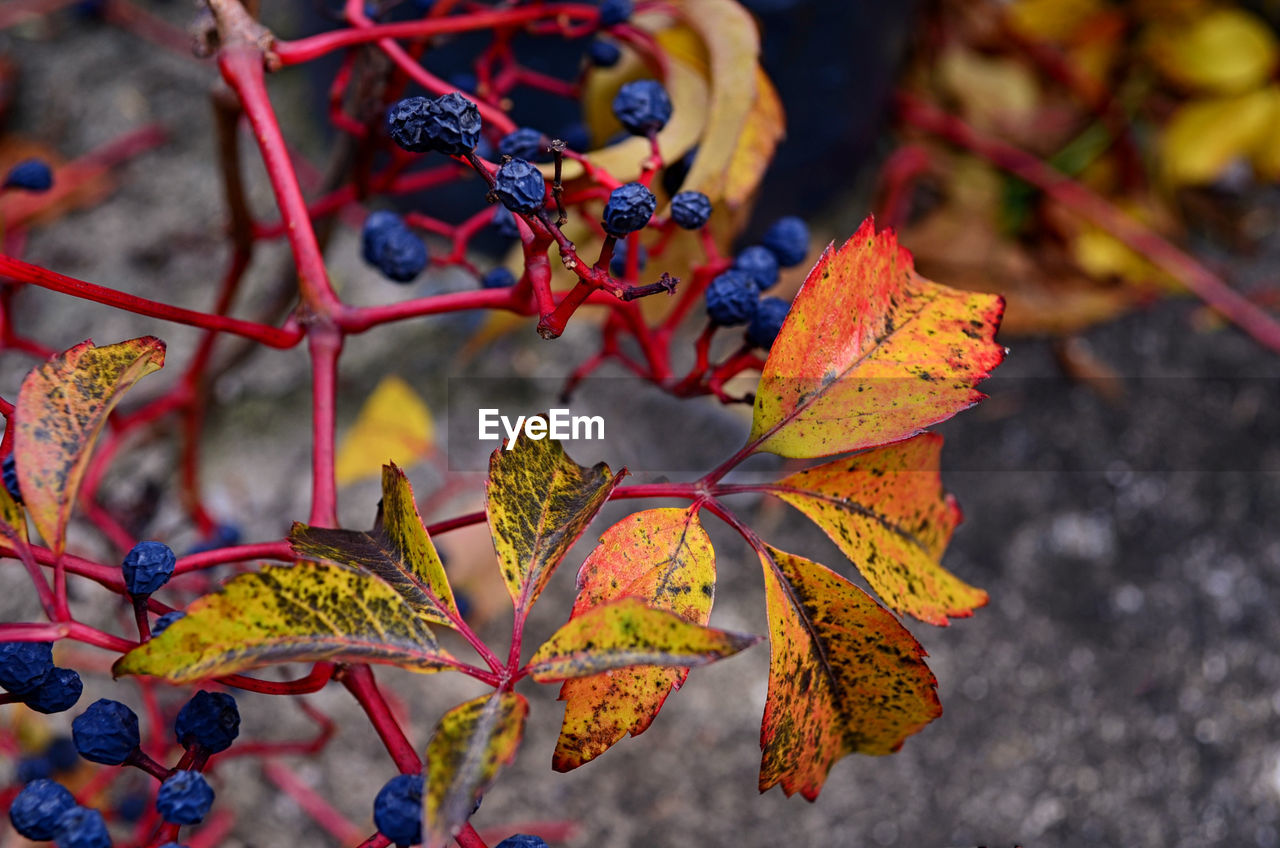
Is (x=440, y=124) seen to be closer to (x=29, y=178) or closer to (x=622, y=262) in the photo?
(x=622, y=262)

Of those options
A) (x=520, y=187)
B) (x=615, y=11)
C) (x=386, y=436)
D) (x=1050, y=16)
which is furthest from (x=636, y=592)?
(x=1050, y=16)

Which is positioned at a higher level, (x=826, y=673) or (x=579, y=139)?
(x=579, y=139)

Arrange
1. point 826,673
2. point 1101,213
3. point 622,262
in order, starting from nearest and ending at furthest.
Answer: point 826,673, point 622,262, point 1101,213

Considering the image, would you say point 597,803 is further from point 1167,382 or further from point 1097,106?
point 1097,106

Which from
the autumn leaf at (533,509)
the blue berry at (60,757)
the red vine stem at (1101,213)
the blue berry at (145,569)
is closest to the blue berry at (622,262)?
the autumn leaf at (533,509)

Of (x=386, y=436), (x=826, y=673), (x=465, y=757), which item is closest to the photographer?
(x=465, y=757)

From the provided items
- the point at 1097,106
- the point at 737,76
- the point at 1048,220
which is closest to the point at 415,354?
the point at 737,76

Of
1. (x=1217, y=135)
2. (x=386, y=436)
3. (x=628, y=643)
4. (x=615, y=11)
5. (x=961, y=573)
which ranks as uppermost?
(x=615, y=11)

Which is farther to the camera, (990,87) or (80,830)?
(990,87)

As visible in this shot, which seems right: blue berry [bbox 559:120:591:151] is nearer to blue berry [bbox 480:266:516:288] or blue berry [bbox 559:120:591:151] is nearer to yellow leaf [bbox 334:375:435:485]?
blue berry [bbox 480:266:516:288]
